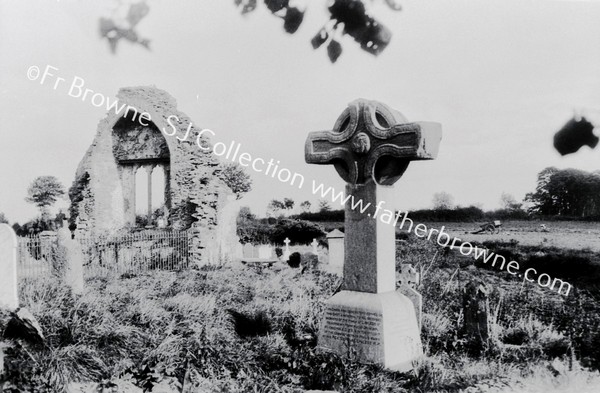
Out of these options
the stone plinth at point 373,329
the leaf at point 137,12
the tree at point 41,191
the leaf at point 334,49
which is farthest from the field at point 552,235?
the tree at point 41,191

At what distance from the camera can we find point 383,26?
2135 mm

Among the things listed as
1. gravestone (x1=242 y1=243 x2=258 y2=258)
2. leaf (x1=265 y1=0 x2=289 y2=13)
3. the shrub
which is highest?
leaf (x1=265 y1=0 x2=289 y2=13)

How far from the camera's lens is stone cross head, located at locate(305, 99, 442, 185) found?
18.3ft

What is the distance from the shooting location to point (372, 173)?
230 inches

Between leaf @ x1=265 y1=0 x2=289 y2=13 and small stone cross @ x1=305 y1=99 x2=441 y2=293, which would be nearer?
leaf @ x1=265 y1=0 x2=289 y2=13

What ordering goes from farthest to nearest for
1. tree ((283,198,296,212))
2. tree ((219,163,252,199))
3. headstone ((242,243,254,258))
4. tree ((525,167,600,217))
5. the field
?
tree ((219,163,252,199)), tree ((283,198,296,212)), headstone ((242,243,254,258)), the field, tree ((525,167,600,217))

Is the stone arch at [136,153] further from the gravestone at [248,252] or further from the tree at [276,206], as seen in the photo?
the tree at [276,206]

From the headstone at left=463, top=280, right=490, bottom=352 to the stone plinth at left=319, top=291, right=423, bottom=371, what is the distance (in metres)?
1.10

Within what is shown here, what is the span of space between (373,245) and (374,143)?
1142mm

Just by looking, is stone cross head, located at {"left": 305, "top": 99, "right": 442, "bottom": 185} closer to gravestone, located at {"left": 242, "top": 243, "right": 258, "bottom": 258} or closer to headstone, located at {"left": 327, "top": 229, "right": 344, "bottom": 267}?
headstone, located at {"left": 327, "top": 229, "right": 344, "bottom": 267}

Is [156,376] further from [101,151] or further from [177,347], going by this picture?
[101,151]

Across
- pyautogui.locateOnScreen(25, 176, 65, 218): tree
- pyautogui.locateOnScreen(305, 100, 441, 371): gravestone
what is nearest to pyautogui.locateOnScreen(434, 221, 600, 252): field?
pyautogui.locateOnScreen(305, 100, 441, 371): gravestone

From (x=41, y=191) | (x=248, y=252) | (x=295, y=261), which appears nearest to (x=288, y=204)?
(x=41, y=191)

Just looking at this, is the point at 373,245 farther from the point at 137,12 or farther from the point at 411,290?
the point at 137,12
